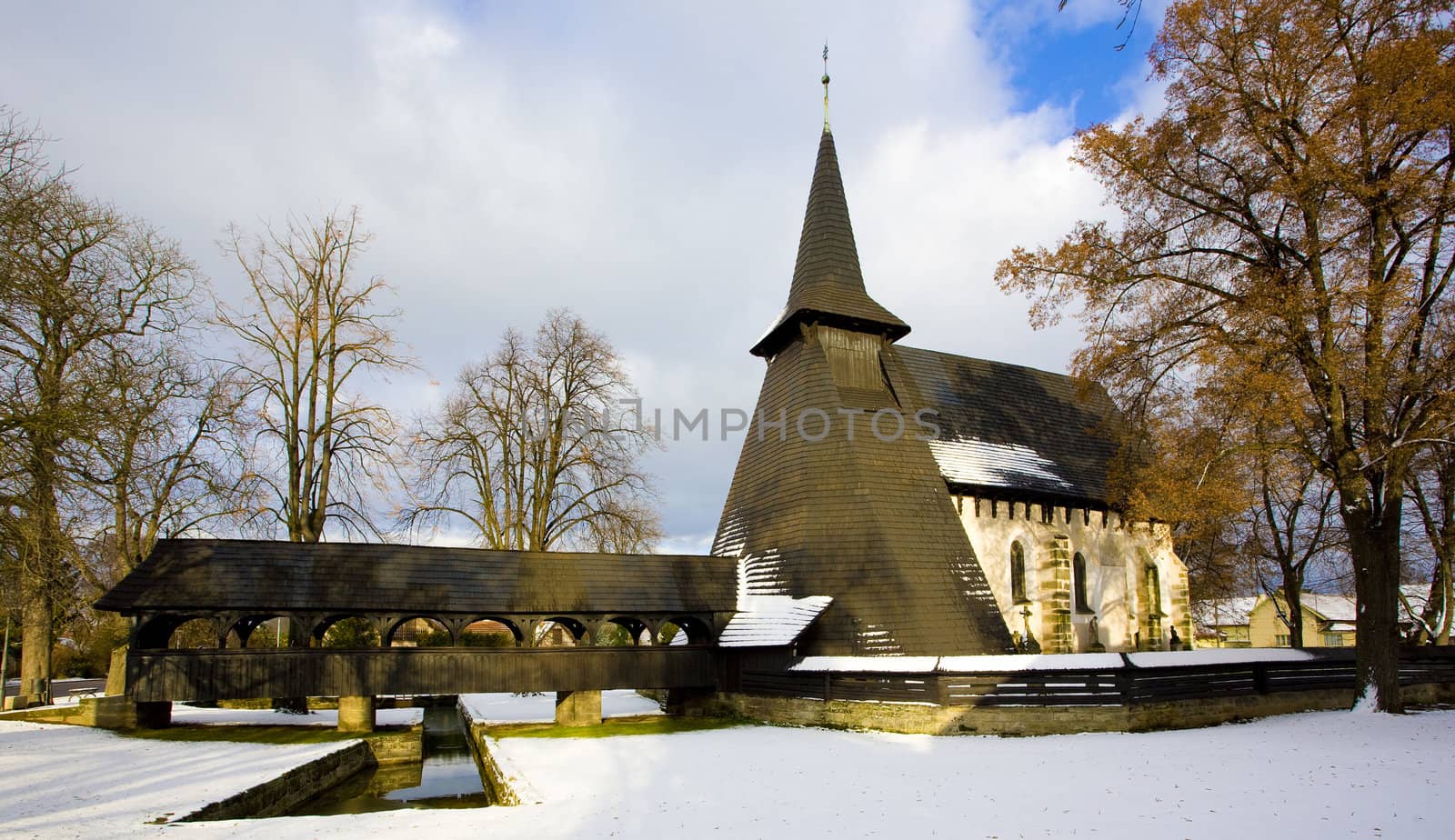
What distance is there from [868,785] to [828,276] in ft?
45.7

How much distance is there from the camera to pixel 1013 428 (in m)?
22.7

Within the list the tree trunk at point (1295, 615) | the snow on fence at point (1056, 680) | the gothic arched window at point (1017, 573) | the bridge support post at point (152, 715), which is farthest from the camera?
the tree trunk at point (1295, 615)

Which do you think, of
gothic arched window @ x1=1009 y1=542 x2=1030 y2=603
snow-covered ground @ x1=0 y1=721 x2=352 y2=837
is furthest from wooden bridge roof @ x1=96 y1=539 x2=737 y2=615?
gothic arched window @ x1=1009 y1=542 x2=1030 y2=603

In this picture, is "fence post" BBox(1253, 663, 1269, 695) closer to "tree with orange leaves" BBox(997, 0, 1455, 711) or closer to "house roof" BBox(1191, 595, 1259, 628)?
"tree with orange leaves" BBox(997, 0, 1455, 711)

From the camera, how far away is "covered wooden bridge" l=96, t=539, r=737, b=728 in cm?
1606

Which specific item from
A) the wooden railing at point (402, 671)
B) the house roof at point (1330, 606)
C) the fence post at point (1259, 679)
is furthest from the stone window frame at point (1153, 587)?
the house roof at point (1330, 606)

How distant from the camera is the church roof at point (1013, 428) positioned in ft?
67.7

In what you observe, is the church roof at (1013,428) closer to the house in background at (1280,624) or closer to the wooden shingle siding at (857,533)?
the wooden shingle siding at (857,533)

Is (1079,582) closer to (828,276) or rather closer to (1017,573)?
(1017,573)

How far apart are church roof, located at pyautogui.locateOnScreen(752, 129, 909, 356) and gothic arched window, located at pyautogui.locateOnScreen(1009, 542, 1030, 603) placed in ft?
19.4

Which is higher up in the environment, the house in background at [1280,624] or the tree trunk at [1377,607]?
the tree trunk at [1377,607]

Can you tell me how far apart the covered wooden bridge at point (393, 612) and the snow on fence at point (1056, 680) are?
7.51 ft

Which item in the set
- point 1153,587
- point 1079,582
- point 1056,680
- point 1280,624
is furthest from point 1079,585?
point 1280,624

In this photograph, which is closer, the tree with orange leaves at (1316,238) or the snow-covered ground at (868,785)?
the snow-covered ground at (868,785)
